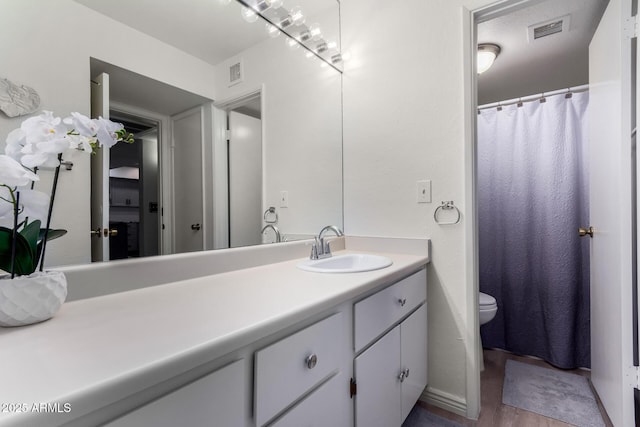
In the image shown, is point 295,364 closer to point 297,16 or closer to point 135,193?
point 135,193

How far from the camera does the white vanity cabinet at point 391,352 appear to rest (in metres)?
0.97

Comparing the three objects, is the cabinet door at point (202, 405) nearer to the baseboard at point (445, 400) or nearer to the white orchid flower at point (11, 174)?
the white orchid flower at point (11, 174)

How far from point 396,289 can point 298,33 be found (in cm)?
150

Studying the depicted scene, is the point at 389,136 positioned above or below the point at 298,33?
below

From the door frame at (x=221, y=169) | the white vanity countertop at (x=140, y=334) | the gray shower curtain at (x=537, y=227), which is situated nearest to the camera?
the white vanity countertop at (x=140, y=334)

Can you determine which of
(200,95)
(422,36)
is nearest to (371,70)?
(422,36)

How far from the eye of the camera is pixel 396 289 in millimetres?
1186

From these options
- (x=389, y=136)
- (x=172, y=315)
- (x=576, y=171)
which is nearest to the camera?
(x=172, y=315)

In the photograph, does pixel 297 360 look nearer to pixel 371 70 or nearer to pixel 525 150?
pixel 371 70

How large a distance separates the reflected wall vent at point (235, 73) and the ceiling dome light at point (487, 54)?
1.76 meters

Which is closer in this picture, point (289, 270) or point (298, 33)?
point (289, 270)

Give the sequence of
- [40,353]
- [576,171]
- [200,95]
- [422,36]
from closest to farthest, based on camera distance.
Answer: [40,353] < [200,95] < [422,36] < [576,171]

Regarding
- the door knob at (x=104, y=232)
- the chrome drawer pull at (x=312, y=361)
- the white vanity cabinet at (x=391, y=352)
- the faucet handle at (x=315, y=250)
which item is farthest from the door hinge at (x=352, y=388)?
the door knob at (x=104, y=232)

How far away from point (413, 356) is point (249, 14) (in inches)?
69.7
